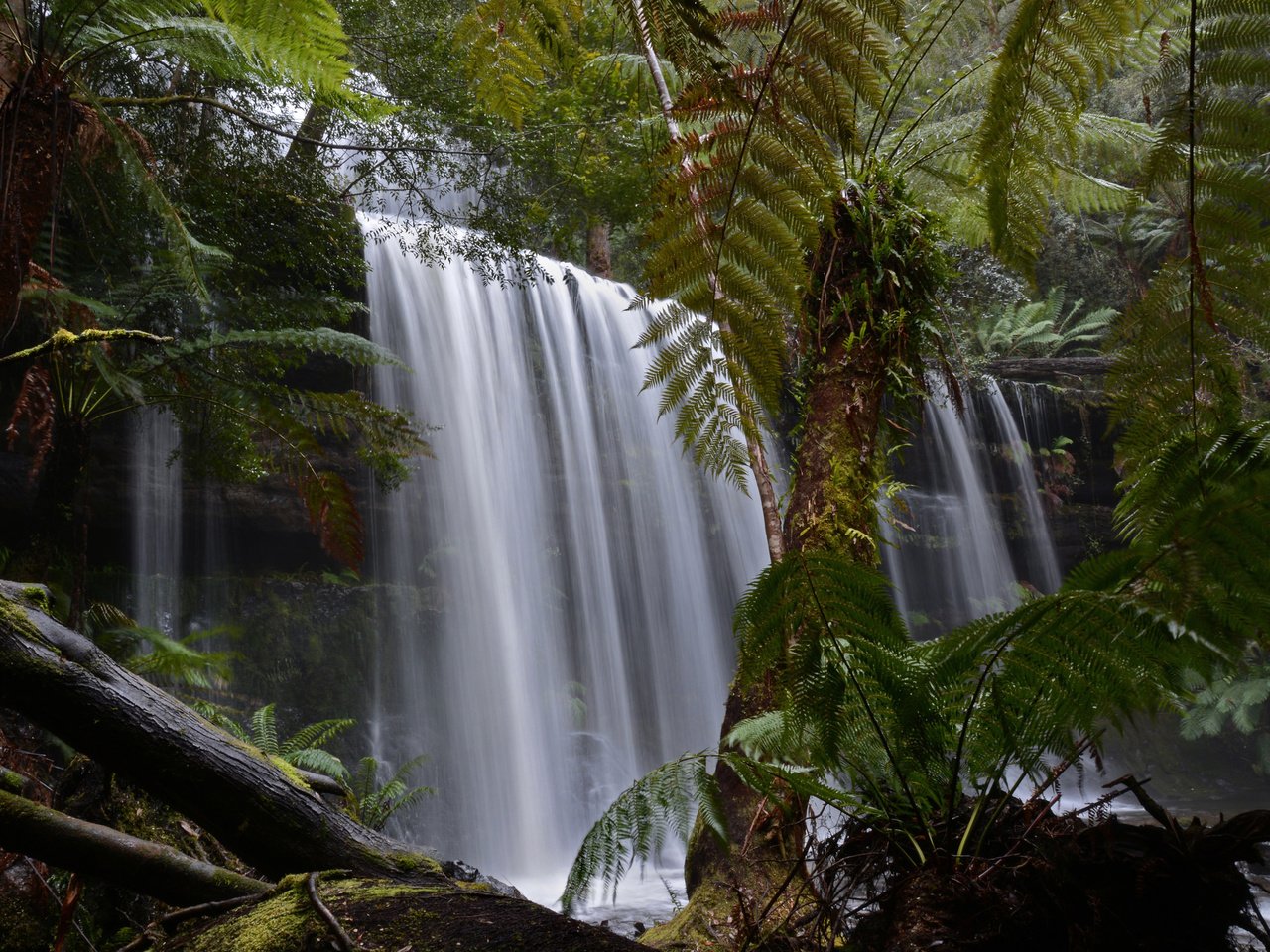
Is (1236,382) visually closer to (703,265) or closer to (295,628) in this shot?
(703,265)

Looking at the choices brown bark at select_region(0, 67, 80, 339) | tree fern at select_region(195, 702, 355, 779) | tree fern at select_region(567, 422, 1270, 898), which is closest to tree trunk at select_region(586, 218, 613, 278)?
tree fern at select_region(195, 702, 355, 779)

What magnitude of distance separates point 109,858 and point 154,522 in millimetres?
7877

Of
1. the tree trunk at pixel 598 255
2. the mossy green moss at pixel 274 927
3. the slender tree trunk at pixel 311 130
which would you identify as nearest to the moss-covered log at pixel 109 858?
the mossy green moss at pixel 274 927

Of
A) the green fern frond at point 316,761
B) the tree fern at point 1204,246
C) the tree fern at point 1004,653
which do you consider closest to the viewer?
the tree fern at point 1004,653

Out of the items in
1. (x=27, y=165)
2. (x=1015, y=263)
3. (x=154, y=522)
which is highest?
(x=154, y=522)

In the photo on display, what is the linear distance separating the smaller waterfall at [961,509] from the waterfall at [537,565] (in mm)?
3658

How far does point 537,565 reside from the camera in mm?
10297

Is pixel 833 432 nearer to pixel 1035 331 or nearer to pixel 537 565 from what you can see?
pixel 537 565

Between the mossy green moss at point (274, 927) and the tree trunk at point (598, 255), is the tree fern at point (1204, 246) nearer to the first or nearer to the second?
the mossy green moss at point (274, 927)

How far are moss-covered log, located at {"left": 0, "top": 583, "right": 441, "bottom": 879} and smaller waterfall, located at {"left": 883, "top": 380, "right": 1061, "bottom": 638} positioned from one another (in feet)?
39.4

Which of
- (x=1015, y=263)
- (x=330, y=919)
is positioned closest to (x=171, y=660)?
(x=330, y=919)

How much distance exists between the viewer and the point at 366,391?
9.41 meters

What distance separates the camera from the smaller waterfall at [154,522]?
823 cm

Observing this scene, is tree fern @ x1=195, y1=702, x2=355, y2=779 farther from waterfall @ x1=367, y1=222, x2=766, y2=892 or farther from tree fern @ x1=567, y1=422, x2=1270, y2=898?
tree fern @ x1=567, y1=422, x2=1270, y2=898
